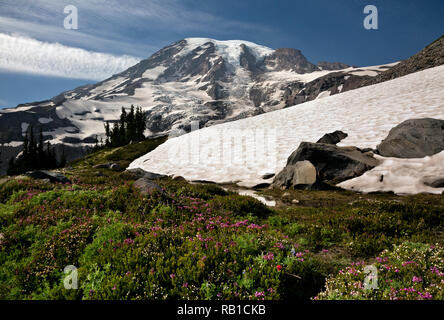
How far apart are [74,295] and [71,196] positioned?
5743mm

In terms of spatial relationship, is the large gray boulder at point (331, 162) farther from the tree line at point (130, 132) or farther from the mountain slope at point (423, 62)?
the tree line at point (130, 132)

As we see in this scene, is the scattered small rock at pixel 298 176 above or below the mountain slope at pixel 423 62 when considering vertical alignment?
below

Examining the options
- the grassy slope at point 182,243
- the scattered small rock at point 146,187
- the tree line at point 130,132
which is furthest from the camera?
the tree line at point 130,132

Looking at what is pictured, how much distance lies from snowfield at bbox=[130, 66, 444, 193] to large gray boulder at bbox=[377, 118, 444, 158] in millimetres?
882

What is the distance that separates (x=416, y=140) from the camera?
13.6 m

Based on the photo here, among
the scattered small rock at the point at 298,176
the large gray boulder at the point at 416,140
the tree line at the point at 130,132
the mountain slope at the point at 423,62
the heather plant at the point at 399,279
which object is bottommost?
the heather plant at the point at 399,279

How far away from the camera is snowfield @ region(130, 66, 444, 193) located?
1261cm

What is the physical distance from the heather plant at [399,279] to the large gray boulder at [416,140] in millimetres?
10933

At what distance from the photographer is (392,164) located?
505 inches

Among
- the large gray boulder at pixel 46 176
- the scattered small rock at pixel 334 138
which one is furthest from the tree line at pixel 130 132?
the scattered small rock at pixel 334 138

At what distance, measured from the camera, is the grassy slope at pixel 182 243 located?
390 cm

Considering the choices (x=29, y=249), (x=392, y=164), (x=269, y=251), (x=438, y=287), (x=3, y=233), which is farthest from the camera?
(x=392, y=164)
